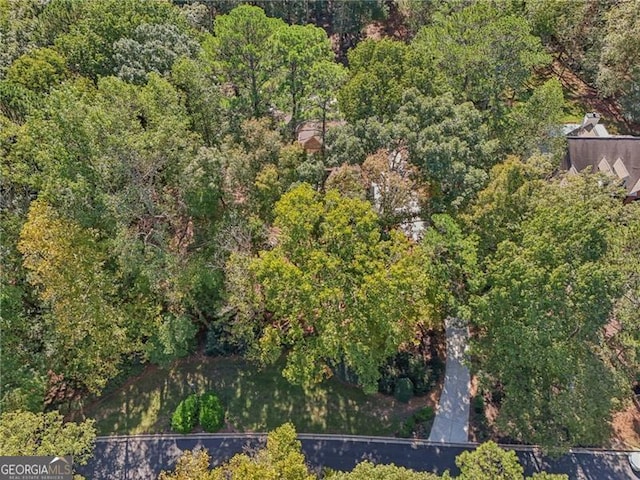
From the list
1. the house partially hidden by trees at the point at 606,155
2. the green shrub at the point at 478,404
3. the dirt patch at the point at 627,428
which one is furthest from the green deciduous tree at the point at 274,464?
the house partially hidden by trees at the point at 606,155

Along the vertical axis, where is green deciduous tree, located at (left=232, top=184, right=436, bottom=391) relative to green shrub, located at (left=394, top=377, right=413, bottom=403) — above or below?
above

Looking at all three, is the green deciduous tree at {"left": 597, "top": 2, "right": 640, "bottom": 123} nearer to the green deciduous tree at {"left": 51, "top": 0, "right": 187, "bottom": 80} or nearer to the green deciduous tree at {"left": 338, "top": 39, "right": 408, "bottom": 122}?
the green deciduous tree at {"left": 338, "top": 39, "right": 408, "bottom": 122}

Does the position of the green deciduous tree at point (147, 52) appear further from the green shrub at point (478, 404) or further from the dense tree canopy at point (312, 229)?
the green shrub at point (478, 404)

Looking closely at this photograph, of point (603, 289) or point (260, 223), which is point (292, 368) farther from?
point (603, 289)

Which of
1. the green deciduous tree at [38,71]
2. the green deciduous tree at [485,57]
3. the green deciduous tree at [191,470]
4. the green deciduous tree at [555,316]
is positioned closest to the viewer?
the green deciduous tree at [191,470]

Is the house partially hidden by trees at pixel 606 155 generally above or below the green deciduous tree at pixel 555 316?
above

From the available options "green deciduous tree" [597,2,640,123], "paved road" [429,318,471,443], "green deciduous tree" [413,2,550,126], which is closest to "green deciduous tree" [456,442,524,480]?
"paved road" [429,318,471,443]

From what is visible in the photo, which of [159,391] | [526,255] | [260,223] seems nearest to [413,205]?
[526,255]

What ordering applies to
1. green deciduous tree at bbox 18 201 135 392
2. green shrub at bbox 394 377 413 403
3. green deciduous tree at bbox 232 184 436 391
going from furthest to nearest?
green shrub at bbox 394 377 413 403
green deciduous tree at bbox 18 201 135 392
green deciduous tree at bbox 232 184 436 391
